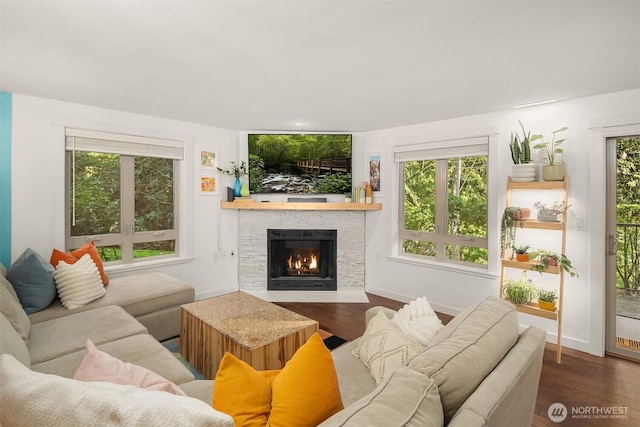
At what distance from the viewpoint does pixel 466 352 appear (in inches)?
48.8

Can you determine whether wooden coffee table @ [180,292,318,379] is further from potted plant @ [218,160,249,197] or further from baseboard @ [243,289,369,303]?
potted plant @ [218,160,249,197]

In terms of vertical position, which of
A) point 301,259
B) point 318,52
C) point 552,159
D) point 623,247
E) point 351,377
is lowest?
point 351,377

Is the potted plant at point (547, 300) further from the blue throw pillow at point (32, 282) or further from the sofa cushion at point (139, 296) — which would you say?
the blue throw pillow at point (32, 282)

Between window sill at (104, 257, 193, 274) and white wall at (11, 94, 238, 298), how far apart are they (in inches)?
1.0

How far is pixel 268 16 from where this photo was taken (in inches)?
69.5

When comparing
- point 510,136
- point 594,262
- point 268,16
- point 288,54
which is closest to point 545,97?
point 510,136

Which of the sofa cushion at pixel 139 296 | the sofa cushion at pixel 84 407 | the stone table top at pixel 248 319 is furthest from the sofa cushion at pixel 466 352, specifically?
the sofa cushion at pixel 139 296

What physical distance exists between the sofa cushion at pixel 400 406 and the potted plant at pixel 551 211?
2.73m

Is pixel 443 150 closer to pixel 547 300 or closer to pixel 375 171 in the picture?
pixel 375 171

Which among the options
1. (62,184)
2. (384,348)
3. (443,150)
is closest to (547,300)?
(443,150)

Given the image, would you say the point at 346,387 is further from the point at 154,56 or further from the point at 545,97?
the point at 545,97

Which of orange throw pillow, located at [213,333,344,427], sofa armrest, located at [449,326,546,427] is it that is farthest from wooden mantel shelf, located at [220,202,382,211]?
orange throw pillow, located at [213,333,344,427]

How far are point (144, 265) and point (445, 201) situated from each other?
3.83 meters

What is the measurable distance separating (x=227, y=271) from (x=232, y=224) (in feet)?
2.24
